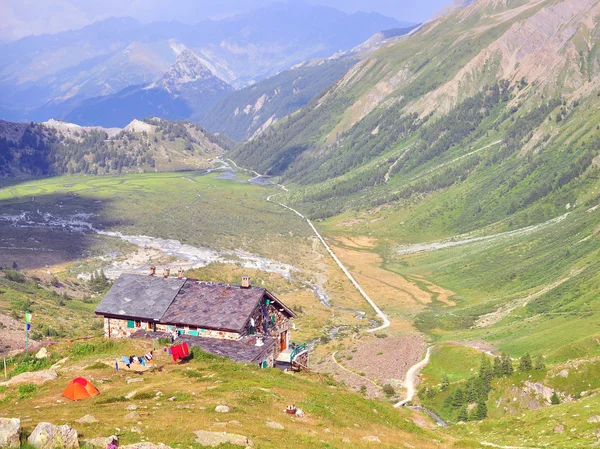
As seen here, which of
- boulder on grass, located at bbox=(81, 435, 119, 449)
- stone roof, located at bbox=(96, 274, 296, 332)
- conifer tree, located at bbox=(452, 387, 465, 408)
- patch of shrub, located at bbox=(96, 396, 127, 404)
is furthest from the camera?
conifer tree, located at bbox=(452, 387, 465, 408)

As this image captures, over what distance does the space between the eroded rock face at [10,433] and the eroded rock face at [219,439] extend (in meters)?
7.55

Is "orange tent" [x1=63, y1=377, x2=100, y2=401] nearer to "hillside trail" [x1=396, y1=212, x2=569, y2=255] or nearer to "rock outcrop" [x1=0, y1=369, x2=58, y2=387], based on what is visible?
"rock outcrop" [x1=0, y1=369, x2=58, y2=387]

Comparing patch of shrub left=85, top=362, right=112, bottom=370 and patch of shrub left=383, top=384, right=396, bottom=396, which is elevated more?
patch of shrub left=85, top=362, right=112, bottom=370

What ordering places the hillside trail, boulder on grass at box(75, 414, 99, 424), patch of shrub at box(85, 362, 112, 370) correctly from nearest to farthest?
1. boulder on grass at box(75, 414, 99, 424)
2. patch of shrub at box(85, 362, 112, 370)
3. the hillside trail

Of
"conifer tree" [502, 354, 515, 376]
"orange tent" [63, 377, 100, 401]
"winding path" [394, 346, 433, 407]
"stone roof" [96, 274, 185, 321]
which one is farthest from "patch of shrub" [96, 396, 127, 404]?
"conifer tree" [502, 354, 515, 376]

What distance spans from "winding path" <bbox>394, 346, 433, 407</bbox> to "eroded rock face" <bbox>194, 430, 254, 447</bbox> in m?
42.0

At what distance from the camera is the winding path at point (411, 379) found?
73.1 meters

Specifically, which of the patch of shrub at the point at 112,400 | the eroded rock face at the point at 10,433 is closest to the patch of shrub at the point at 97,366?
the patch of shrub at the point at 112,400

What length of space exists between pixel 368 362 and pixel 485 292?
5453 cm

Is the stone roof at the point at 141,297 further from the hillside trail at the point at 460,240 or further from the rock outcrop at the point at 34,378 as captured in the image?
the hillside trail at the point at 460,240

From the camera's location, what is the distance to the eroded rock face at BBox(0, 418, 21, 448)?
979 inches

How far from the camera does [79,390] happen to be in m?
37.9

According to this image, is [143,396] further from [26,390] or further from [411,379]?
[411,379]

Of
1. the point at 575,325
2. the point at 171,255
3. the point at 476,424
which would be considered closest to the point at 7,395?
the point at 476,424
